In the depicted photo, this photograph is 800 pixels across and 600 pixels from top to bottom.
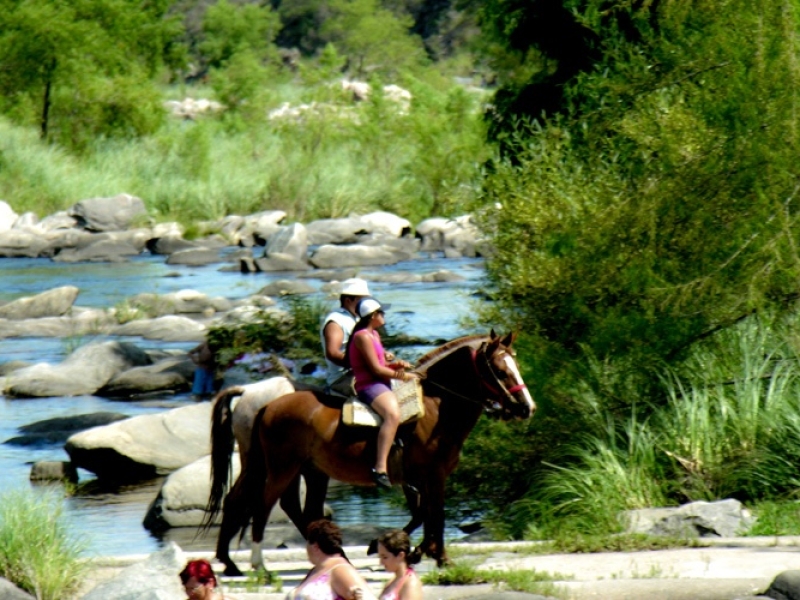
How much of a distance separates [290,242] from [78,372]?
16.1 m

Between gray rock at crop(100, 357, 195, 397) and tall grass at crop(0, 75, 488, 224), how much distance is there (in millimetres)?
20775

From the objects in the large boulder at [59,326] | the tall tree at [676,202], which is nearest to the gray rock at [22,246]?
the large boulder at [59,326]

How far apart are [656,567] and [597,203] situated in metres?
5.47

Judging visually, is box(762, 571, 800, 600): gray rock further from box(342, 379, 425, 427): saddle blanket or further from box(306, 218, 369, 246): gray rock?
box(306, 218, 369, 246): gray rock

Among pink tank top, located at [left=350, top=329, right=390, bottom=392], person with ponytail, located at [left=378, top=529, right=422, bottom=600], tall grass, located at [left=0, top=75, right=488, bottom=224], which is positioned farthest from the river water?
tall grass, located at [left=0, top=75, right=488, bottom=224]

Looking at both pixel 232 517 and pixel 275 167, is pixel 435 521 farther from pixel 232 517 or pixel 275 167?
pixel 275 167

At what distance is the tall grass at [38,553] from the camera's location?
9938 millimetres

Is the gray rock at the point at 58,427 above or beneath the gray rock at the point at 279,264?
above

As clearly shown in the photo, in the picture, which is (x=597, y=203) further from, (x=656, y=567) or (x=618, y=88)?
(x=656, y=567)

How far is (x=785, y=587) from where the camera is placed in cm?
901

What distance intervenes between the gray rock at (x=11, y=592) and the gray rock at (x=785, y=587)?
455 centimetres

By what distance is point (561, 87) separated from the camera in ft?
68.0

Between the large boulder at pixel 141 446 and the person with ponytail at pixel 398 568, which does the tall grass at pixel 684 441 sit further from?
the large boulder at pixel 141 446

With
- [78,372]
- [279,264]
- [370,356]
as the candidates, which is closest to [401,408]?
[370,356]
